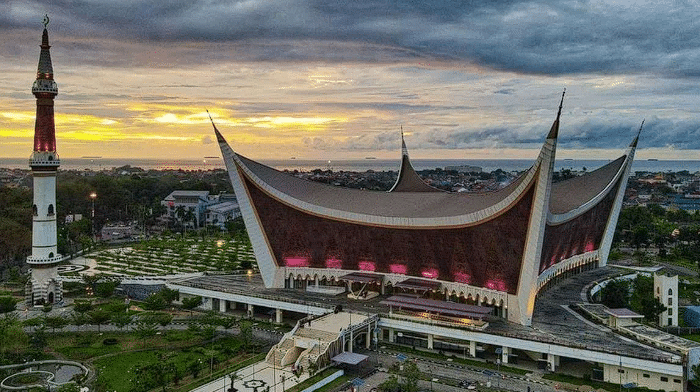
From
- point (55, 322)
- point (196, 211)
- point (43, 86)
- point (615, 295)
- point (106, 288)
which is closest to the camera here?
point (55, 322)

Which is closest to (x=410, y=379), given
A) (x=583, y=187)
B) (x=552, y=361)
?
(x=552, y=361)

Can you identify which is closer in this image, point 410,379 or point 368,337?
point 410,379

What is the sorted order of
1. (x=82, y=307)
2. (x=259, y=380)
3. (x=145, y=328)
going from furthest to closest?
1. (x=82, y=307)
2. (x=145, y=328)
3. (x=259, y=380)

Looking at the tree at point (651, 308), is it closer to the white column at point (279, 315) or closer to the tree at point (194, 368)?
the white column at point (279, 315)

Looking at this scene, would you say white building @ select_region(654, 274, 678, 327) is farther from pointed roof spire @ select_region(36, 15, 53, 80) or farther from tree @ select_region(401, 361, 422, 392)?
pointed roof spire @ select_region(36, 15, 53, 80)

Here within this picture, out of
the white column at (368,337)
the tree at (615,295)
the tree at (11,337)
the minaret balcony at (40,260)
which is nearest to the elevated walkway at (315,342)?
the white column at (368,337)

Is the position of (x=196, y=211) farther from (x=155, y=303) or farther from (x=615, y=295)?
(x=615, y=295)

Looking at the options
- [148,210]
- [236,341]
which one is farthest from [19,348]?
[148,210]

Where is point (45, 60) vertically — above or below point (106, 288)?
above
